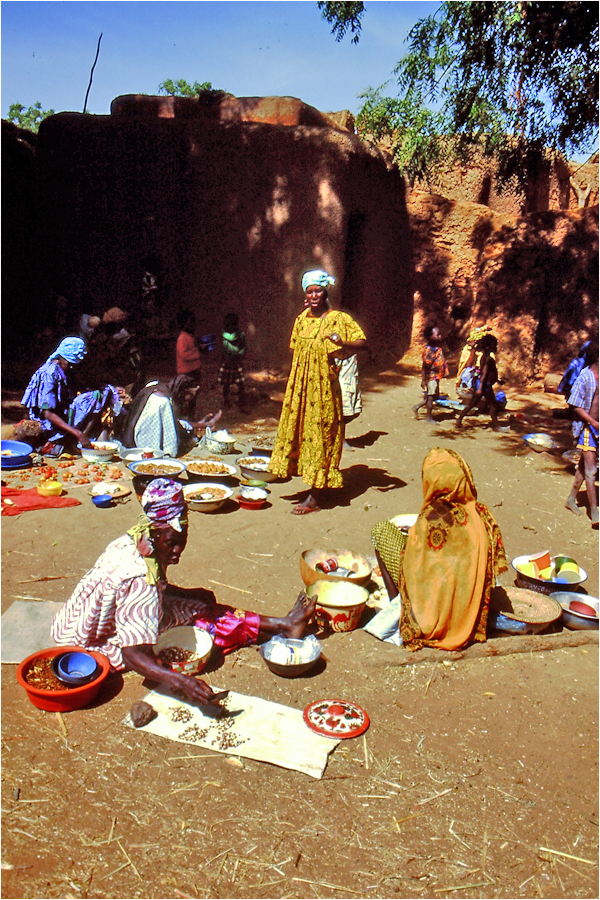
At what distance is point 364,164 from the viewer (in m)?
12.5

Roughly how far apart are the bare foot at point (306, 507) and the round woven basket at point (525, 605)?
222 cm

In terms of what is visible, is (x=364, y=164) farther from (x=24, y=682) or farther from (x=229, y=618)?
(x=24, y=682)

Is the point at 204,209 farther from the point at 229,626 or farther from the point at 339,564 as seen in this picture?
the point at 229,626

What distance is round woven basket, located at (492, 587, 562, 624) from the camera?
14.8 feet

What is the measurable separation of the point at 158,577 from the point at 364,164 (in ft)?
35.3

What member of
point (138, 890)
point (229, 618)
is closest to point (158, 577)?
point (229, 618)

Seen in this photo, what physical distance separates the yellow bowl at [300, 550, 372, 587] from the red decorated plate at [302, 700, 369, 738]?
106 centimetres

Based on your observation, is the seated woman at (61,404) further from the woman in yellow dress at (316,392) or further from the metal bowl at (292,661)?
the metal bowl at (292,661)

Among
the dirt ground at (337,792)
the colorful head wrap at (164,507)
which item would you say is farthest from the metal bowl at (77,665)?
the colorful head wrap at (164,507)

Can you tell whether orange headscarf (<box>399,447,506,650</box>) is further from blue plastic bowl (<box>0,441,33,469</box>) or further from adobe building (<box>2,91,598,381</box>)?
adobe building (<box>2,91,598,381</box>)

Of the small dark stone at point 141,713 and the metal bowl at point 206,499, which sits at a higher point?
the metal bowl at point 206,499

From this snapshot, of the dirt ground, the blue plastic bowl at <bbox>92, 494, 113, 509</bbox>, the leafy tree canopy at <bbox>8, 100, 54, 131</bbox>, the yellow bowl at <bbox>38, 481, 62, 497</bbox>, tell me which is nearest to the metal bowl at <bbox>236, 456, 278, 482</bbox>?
the blue plastic bowl at <bbox>92, 494, 113, 509</bbox>

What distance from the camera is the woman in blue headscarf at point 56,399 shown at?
771 centimetres

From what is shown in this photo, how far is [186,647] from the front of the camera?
398 cm
